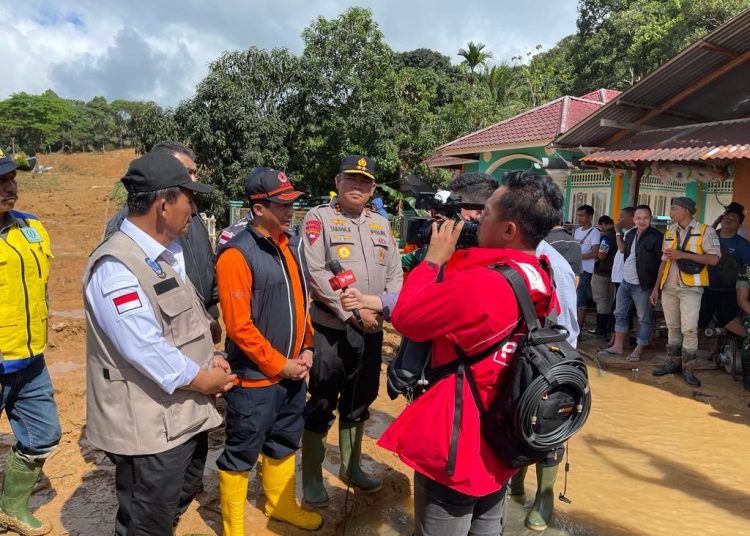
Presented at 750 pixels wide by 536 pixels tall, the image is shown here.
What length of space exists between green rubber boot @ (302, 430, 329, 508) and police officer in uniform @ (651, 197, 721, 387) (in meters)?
4.51

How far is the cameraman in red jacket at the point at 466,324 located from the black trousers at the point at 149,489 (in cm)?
79

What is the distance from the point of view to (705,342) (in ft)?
23.5

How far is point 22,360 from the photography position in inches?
104

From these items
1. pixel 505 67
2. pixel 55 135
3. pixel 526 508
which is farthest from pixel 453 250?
pixel 55 135

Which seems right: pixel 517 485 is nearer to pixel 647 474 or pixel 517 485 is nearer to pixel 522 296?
pixel 647 474

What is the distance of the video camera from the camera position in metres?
1.97

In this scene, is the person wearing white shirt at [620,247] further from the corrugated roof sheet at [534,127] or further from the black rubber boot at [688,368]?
the corrugated roof sheet at [534,127]

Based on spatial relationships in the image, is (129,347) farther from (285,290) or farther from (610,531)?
(610,531)

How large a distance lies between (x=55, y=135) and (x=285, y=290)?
54.6 meters

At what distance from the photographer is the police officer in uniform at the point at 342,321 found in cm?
311

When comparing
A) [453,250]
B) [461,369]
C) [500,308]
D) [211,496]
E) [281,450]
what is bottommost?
[211,496]

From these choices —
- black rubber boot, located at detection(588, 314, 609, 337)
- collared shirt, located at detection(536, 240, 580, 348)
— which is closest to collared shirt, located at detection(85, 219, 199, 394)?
collared shirt, located at detection(536, 240, 580, 348)

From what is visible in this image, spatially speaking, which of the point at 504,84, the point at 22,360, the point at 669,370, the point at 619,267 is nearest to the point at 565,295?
the point at 22,360

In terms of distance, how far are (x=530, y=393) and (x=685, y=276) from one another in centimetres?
497
